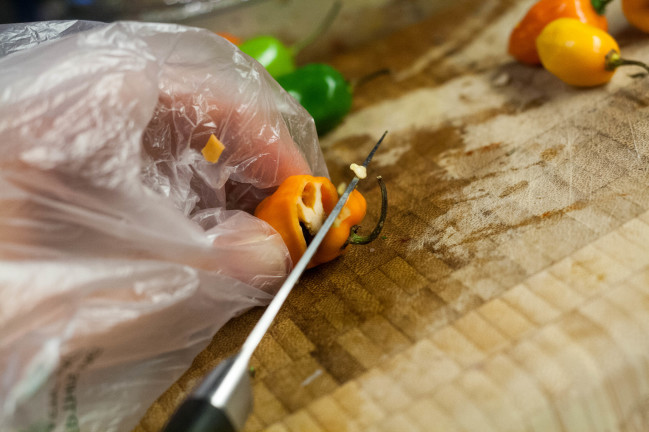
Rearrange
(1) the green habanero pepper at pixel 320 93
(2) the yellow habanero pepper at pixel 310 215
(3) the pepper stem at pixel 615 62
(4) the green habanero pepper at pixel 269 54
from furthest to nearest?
(4) the green habanero pepper at pixel 269 54, (1) the green habanero pepper at pixel 320 93, (3) the pepper stem at pixel 615 62, (2) the yellow habanero pepper at pixel 310 215

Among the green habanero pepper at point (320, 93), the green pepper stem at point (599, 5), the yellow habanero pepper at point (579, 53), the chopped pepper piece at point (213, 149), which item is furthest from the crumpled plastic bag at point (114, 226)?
the green pepper stem at point (599, 5)

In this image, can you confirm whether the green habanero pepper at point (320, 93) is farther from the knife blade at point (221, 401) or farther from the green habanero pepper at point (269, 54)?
the knife blade at point (221, 401)

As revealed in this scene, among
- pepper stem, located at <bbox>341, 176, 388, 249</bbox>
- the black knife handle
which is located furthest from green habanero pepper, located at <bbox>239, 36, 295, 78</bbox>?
the black knife handle

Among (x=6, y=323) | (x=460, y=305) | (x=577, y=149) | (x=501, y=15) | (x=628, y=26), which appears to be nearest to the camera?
(x=6, y=323)

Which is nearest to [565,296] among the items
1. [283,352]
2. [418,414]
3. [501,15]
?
[418,414]

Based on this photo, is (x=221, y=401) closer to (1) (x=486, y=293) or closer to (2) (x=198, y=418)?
(2) (x=198, y=418)

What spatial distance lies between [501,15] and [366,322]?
92cm

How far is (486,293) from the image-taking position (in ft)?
2.15

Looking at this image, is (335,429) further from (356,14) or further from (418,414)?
(356,14)

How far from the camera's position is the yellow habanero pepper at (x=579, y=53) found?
0.93 m

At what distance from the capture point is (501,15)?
4.25ft

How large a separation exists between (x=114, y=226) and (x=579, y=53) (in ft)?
2.49

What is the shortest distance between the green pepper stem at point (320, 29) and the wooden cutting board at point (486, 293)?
1.19 ft

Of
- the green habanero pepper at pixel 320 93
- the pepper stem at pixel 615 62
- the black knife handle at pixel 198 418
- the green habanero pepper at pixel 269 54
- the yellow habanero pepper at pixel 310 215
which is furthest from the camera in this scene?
the green habanero pepper at pixel 269 54
